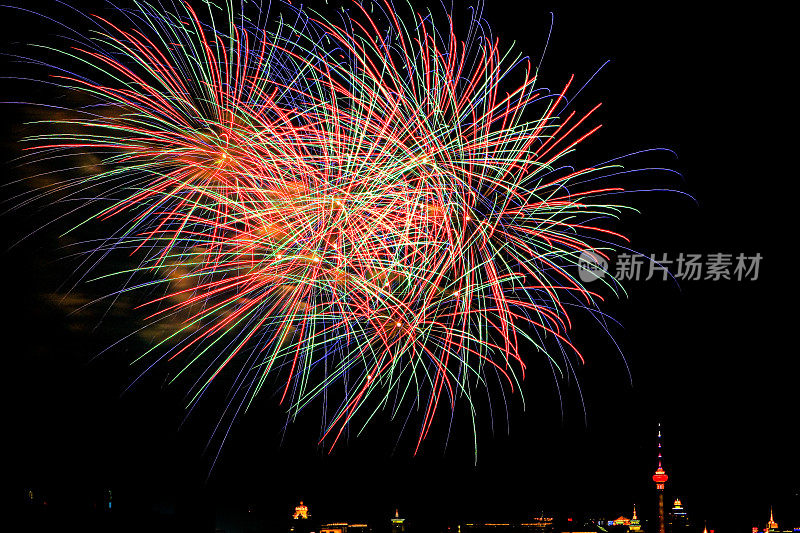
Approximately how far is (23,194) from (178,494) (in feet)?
25.7

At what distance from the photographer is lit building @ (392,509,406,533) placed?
7844 cm

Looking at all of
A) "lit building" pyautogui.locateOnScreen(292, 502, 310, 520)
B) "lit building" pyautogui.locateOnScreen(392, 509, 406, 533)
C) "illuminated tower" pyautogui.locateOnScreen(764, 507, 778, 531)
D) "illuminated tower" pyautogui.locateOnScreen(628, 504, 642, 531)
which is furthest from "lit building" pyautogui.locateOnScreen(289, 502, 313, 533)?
"illuminated tower" pyautogui.locateOnScreen(628, 504, 642, 531)

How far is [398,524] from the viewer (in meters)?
83.7

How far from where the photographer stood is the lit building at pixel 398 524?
78.4 metres

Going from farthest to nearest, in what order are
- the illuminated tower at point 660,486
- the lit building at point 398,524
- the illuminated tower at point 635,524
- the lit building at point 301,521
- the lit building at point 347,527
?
1. the illuminated tower at point 635,524
2. the illuminated tower at point 660,486
3. the lit building at point 398,524
4. the lit building at point 347,527
5. the lit building at point 301,521

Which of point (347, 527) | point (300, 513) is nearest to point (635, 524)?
point (347, 527)

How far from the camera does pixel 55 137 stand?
11406mm

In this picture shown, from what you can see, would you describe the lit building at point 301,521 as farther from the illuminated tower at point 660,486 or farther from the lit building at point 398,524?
the illuminated tower at point 660,486

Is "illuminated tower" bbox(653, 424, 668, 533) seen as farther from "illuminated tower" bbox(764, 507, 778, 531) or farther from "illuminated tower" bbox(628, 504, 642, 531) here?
"illuminated tower" bbox(764, 507, 778, 531)

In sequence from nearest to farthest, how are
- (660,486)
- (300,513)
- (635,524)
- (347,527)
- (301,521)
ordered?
(300,513)
(301,521)
(347,527)
(660,486)
(635,524)

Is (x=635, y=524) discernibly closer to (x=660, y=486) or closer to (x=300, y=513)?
(x=660, y=486)

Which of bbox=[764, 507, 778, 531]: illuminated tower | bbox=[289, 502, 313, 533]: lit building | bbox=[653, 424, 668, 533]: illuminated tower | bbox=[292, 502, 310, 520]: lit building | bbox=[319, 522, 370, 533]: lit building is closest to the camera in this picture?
bbox=[292, 502, 310, 520]: lit building

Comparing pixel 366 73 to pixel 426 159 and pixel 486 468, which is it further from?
pixel 486 468

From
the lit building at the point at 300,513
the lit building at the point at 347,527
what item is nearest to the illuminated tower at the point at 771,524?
the lit building at the point at 347,527
